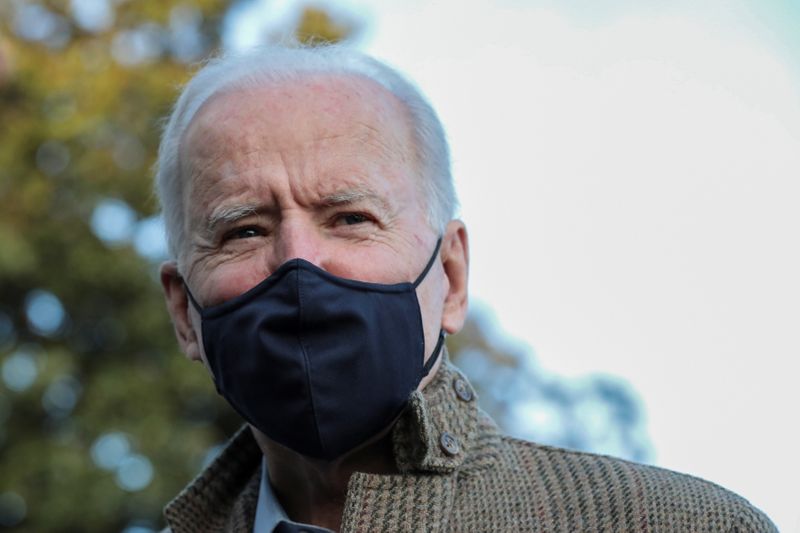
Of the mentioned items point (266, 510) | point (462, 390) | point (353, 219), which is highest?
point (353, 219)

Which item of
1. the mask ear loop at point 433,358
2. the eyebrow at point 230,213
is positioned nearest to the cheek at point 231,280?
the eyebrow at point 230,213

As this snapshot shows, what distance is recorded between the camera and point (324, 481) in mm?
3021

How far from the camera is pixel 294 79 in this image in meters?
3.25

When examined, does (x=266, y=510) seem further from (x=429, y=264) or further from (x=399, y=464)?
(x=429, y=264)

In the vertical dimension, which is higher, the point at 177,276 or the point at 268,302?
the point at 268,302

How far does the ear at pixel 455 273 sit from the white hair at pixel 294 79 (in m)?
0.05

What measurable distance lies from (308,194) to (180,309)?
665 millimetres

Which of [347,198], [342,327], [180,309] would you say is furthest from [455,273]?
[180,309]

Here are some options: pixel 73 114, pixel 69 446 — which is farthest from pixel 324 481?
pixel 73 114

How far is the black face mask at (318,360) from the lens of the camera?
9.30 feet

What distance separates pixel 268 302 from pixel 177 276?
63 centimetres

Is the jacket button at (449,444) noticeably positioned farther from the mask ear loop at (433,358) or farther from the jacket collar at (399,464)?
the mask ear loop at (433,358)

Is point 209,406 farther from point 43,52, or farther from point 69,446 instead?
point 43,52

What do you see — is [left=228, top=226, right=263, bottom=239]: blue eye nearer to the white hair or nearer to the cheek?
the cheek
